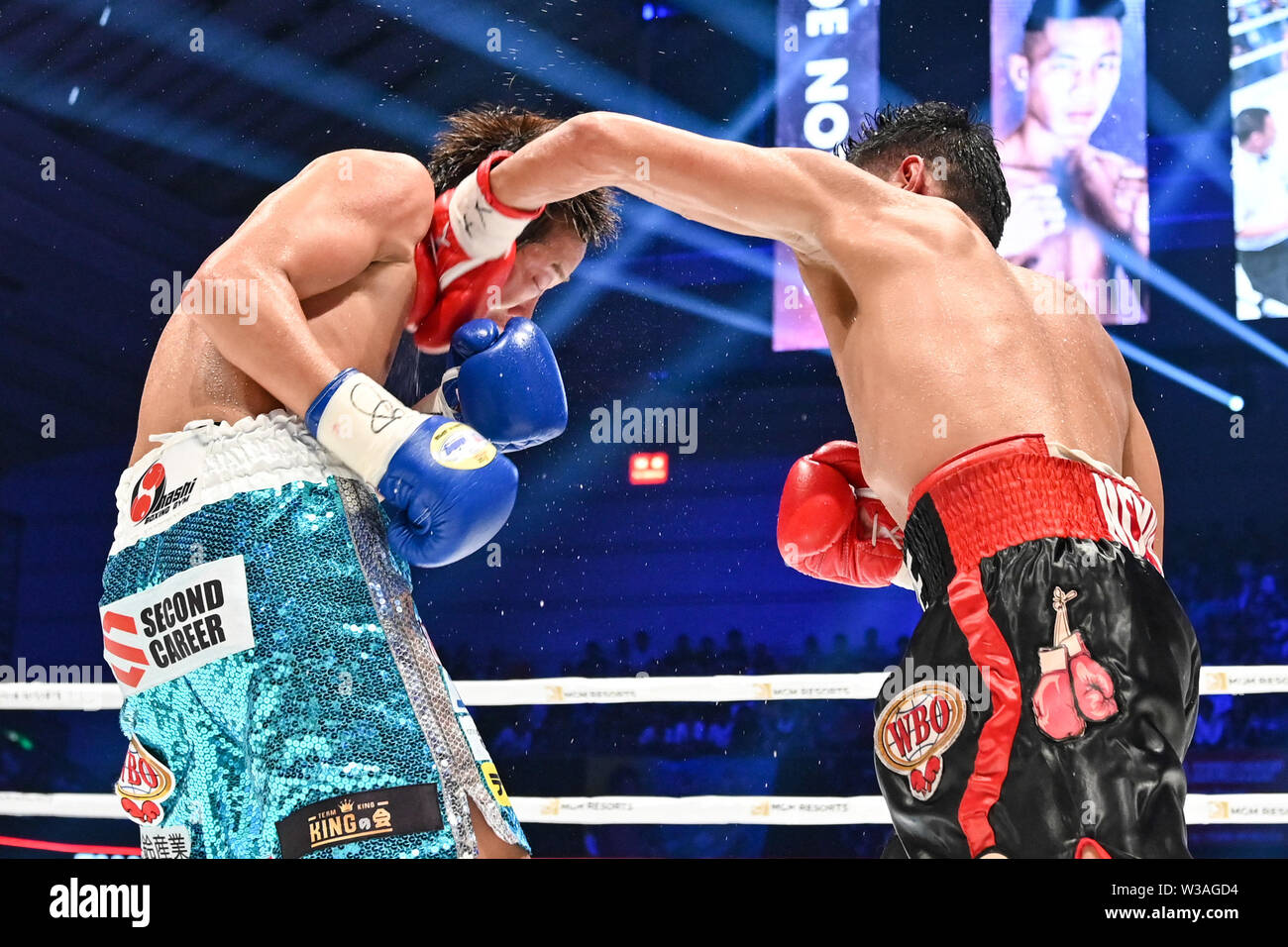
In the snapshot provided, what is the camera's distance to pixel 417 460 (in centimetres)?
149

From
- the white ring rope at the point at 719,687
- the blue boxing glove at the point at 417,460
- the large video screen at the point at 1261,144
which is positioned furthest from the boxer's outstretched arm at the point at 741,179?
the large video screen at the point at 1261,144

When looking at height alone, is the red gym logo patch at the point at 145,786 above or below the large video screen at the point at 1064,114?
below

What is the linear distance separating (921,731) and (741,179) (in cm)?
73

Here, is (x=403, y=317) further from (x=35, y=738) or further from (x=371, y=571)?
(x=35, y=738)

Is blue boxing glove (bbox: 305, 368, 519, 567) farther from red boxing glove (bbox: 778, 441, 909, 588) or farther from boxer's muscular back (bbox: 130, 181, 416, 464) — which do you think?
red boxing glove (bbox: 778, 441, 909, 588)

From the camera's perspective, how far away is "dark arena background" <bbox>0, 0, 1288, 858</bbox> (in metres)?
4.30

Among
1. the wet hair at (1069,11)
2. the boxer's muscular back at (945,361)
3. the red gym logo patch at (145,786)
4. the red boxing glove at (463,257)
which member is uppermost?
the wet hair at (1069,11)

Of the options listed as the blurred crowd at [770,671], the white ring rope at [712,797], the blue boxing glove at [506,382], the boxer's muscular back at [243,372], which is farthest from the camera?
Result: the blurred crowd at [770,671]

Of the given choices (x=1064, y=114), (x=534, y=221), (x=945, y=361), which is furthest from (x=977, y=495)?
(x=1064, y=114)

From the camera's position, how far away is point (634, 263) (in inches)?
188

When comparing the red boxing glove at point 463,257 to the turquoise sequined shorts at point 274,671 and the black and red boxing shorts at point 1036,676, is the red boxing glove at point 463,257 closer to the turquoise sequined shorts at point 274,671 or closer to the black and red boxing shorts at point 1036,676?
the turquoise sequined shorts at point 274,671

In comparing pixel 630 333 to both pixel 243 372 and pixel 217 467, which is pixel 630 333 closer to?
pixel 243 372

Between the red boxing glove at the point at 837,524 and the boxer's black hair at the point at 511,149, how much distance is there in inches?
23.8

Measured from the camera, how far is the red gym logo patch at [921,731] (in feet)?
4.27
